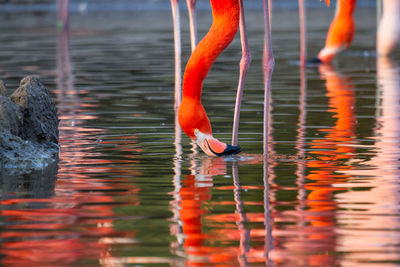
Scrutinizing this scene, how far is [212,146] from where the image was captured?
Answer: 519cm

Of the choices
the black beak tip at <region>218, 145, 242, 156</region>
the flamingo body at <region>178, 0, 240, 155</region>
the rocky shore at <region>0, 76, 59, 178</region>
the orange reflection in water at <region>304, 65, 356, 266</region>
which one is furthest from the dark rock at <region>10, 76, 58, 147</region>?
the orange reflection in water at <region>304, 65, 356, 266</region>

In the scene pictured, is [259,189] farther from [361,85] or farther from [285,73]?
[285,73]

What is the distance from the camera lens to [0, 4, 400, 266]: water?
3.53 metres

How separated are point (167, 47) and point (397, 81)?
269 inches

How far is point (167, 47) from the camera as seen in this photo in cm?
1633

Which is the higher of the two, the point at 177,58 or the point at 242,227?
the point at 177,58

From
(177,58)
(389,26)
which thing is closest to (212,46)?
(177,58)

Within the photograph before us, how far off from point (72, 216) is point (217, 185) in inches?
38.1

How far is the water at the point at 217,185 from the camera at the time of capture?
3.53 m

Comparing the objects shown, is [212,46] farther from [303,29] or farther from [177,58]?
[303,29]

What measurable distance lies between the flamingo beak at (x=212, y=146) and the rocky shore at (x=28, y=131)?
847 mm

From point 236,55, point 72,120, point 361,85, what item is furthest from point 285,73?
point 72,120

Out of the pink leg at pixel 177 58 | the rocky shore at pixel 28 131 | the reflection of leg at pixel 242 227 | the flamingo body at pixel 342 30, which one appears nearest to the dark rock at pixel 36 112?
the rocky shore at pixel 28 131

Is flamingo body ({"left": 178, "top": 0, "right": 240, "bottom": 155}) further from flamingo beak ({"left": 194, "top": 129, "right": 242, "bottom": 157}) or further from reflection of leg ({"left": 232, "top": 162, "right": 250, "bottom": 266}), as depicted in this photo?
reflection of leg ({"left": 232, "top": 162, "right": 250, "bottom": 266})
